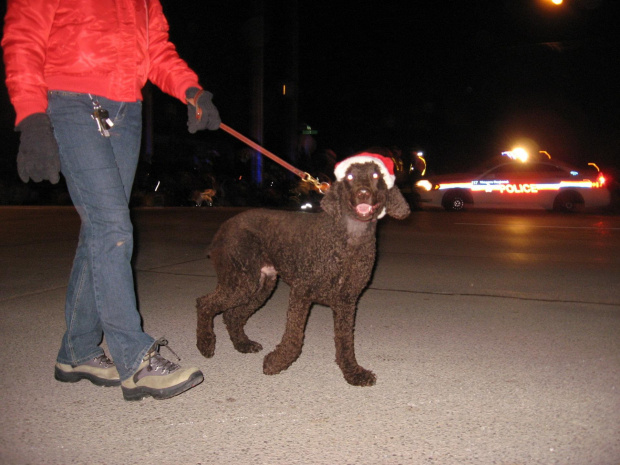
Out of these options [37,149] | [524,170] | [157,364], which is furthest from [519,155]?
[37,149]

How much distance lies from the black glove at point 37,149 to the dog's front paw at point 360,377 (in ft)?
5.97

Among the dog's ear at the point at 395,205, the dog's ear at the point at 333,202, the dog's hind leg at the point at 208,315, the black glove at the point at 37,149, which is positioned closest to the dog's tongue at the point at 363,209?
the dog's ear at the point at 333,202

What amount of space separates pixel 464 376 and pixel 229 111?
3475 centimetres

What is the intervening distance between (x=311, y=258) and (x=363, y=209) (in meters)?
0.41

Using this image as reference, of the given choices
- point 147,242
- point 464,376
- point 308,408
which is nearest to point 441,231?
point 147,242

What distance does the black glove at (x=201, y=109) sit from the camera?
309 centimetres

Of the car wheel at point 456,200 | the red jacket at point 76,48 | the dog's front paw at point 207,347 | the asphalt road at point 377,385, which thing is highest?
the red jacket at point 76,48

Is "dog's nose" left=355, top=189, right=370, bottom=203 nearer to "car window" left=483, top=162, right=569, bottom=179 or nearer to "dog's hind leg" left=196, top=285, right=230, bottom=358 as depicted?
"dog's hind leg" left=196, top=285, right=230, bottom=358

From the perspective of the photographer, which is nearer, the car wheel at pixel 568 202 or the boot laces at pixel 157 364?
the boot laces at pixel 157 364

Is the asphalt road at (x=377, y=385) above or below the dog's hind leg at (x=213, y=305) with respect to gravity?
below

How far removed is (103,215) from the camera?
9.04 ft

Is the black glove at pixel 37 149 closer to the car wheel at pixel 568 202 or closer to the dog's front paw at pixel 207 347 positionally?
the dog's front paw at pixel 207 347

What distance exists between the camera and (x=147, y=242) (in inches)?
347

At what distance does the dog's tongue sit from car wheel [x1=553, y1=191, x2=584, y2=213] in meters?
14.0
